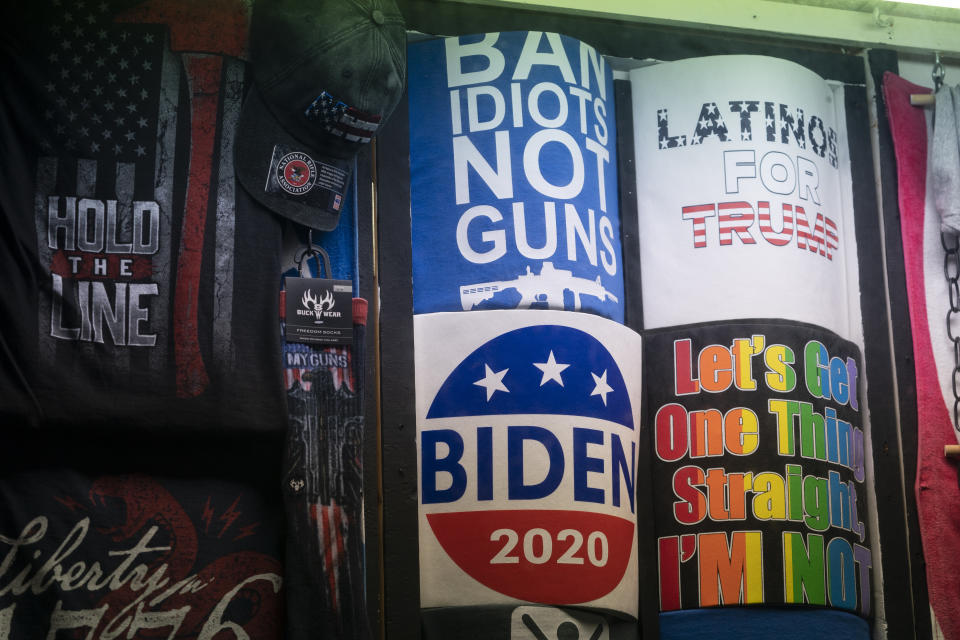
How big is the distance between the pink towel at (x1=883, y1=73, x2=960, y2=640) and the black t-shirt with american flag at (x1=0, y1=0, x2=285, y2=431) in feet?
6.20

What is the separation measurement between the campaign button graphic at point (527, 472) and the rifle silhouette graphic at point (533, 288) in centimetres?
6

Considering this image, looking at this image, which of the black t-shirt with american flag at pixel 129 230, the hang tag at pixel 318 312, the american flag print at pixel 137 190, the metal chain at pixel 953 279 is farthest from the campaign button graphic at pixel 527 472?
the metal chain at pixel 953 279

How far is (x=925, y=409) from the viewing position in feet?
12.3

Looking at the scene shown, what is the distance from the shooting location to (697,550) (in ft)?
11.5

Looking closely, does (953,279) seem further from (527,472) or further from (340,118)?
(340,118)

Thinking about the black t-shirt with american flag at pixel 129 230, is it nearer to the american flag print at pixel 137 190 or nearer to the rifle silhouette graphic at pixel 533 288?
the american flag print at pixel 137 190

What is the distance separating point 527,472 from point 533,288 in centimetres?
50

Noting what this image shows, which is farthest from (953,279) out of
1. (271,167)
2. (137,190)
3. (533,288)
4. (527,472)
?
(137,190)

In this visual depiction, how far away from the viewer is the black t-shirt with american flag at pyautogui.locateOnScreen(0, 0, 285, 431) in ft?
9.82

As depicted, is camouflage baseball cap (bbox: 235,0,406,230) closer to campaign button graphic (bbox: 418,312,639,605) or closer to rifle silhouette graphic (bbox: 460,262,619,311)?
rifle silhouette graphic (bbox: 460,262,619,311)

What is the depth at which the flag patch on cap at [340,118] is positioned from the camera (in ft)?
10.7

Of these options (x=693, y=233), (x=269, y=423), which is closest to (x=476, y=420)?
(x=269, y=423)

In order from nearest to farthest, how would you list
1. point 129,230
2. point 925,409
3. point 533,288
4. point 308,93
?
point 129,230 < point 308,93 < point 533,288 < point 925,409

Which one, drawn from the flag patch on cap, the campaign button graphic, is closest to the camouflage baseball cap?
the flag patch on cap
